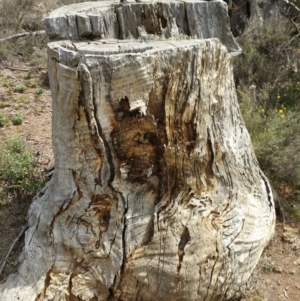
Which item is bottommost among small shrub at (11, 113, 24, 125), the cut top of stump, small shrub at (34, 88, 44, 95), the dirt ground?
the dirt ground

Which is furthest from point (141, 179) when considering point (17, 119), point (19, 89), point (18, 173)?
point (19, 89)

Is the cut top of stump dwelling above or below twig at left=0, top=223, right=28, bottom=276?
above

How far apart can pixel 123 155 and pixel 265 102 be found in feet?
9.42

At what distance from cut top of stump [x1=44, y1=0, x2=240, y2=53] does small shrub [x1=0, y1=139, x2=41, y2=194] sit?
4.75 ft

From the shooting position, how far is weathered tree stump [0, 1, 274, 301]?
2.54 m

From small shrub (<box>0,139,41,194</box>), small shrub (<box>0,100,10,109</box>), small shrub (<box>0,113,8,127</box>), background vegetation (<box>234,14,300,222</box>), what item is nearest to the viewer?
small shrub (<box>0,139,41,194</box>)

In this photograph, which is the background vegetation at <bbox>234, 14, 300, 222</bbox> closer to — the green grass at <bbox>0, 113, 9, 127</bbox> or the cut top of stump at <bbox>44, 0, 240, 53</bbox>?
the cut top of stump at <bbox>44, 0, 240, 53</bbox>

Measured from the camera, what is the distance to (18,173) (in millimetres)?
3865

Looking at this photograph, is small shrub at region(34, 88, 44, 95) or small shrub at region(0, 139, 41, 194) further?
small shrub at region(34, 88, 44, 95)

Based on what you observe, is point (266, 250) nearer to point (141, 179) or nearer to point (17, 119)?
point (141, 179)

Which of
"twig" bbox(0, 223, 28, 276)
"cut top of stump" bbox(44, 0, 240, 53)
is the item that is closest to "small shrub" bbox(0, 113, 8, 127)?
"twig" bbox(0, 223, 28, 276)

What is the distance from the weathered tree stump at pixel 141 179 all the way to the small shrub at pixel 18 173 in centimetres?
88

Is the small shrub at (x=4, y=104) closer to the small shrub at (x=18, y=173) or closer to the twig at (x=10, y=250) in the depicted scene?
the small shrub at (x=18, y=173)

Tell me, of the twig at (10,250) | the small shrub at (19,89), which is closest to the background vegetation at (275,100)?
the twig at (10,250)
